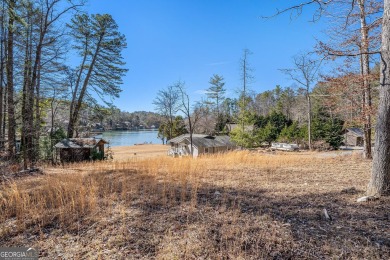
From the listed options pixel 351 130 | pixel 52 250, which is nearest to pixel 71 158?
pixel 52 250

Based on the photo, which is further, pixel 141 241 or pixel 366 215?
pixel 366 215

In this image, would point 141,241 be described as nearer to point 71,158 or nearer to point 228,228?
point 228,228

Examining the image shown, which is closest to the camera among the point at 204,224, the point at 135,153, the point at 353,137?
the point at 204,224

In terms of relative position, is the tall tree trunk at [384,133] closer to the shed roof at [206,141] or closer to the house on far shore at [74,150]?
the house on far shore at [74,150]

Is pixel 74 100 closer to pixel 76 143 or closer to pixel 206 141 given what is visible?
pixel 76 143

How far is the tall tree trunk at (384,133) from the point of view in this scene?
3.00 meters

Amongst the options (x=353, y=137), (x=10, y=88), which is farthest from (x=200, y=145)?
(x=353, y=137)

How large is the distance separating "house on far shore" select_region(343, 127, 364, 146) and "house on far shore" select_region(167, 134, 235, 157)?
57.7 ft

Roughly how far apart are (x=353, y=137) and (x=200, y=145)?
2322 cm

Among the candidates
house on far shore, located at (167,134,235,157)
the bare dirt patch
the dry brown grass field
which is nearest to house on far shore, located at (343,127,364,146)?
house on far shore, located at (167,134,235,157)

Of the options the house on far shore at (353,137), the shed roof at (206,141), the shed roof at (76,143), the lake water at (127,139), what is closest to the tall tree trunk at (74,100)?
the shed roof at (76,143)

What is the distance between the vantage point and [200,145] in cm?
2281

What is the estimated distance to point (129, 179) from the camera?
488cm

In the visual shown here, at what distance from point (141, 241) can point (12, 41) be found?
33.7 feet
